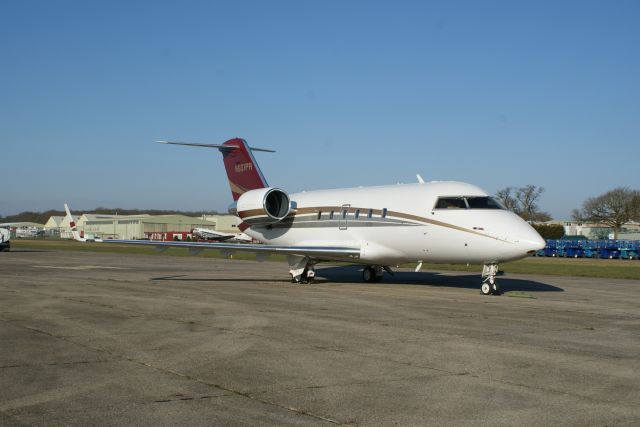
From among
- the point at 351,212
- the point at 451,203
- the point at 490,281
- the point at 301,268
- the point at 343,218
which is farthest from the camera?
the point at 301,268

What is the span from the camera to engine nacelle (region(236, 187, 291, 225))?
24094mm

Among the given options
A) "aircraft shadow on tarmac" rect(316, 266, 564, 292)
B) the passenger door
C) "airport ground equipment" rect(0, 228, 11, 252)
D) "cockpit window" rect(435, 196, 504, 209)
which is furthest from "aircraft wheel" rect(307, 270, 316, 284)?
"airport ground equipment" rect(0, 228, 11, 252)

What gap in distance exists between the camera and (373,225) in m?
21.2

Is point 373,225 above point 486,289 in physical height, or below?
above

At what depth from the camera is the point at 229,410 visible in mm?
5875

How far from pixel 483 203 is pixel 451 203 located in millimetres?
966

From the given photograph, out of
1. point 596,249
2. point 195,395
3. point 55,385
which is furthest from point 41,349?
point 596,249

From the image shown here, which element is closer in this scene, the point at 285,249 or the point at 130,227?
the point at 285,249

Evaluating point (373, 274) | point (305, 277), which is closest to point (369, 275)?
point (373, 274)

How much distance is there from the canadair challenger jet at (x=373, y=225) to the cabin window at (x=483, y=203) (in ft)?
0.09

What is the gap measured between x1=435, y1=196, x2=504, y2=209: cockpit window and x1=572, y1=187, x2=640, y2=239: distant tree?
3316 inches

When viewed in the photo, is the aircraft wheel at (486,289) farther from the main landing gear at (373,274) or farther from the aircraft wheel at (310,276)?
the aircraft wheel at (310,276)

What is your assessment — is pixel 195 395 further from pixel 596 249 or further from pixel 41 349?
pixel 596 249

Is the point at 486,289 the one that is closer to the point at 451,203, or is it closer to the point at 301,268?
the point at 451,203
